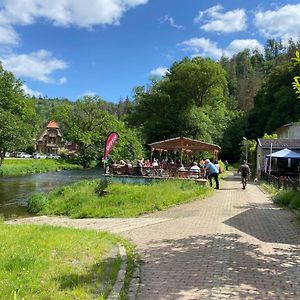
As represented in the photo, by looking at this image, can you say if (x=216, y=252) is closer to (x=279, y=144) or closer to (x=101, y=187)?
(x=101, y=187)

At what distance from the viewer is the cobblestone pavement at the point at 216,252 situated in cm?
646

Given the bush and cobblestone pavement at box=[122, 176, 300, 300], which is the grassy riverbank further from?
cobblestone pavement at box=[122, 176, 300, 300]

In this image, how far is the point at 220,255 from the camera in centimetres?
847

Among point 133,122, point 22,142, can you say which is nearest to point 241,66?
point 133,122

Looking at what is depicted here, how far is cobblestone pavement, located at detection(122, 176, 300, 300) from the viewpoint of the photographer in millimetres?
6441

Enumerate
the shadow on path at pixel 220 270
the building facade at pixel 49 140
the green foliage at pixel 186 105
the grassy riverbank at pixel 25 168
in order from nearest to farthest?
the shadow on path at pixel 220 270 < the grassy riverbank at pixel 25 168 < the green foliage at pixel 186 105 < the building facade at pixel 49 140

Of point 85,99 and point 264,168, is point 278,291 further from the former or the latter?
point 85,99

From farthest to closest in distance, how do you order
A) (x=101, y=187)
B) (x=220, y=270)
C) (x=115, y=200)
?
(x=101, y=187), (x=115, y=200), (x=220, y=270)

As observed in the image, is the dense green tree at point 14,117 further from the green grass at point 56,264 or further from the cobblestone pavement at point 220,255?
the green grass at point 56,264

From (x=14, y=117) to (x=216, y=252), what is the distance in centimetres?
4808

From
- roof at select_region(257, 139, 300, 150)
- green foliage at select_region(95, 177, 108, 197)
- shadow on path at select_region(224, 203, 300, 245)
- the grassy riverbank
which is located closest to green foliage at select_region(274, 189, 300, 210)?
shadow on path at select_region(224, 203, 300, 245)

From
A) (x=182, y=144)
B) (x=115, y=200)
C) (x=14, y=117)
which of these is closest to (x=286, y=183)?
(x=115, y=200)

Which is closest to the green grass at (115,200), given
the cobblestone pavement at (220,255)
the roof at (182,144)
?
the cobblestone pavement at (220,255)

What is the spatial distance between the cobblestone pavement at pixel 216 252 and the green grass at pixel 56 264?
749 mm
